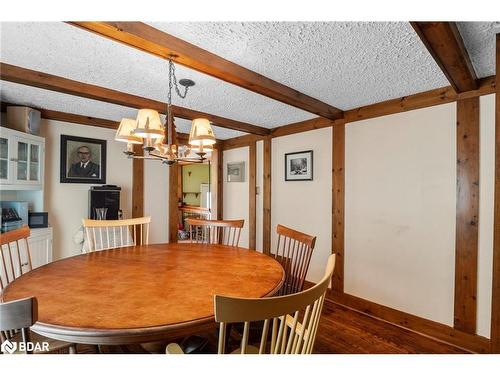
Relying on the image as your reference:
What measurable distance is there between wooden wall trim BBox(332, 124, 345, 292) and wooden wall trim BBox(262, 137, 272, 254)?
1.05m

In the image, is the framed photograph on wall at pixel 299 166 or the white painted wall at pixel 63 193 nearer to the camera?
the white painted wall at pixel 63 193

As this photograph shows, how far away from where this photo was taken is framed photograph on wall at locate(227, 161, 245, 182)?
420cm

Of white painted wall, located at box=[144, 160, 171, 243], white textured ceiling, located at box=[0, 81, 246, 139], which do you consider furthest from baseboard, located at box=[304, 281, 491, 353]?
white textured ceiling, located at box=[0, 81, 246, 139]

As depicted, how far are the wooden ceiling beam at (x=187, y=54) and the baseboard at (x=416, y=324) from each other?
7.00ft

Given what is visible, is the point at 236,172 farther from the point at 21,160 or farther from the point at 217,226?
the point at 21,160

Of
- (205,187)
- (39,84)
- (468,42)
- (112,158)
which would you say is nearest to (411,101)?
(468,42)

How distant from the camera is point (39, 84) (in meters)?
1.92

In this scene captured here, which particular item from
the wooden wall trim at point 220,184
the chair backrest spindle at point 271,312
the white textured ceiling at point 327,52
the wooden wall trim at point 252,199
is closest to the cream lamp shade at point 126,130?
the white textured ceiling at point 327,52

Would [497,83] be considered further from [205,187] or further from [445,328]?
[205,187]

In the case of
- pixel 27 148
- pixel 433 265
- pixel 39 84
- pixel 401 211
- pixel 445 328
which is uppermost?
pixel 39 84

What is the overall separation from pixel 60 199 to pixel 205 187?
4564mm

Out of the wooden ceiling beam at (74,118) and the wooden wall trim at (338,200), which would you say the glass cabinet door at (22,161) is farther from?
the wooden wall trim at (338,200)

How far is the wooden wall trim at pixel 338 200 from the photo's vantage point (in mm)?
2824

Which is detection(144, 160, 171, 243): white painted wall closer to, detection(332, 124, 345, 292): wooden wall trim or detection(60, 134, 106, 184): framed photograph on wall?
detection(60, 134, 106, 184): framed photograph on wall
